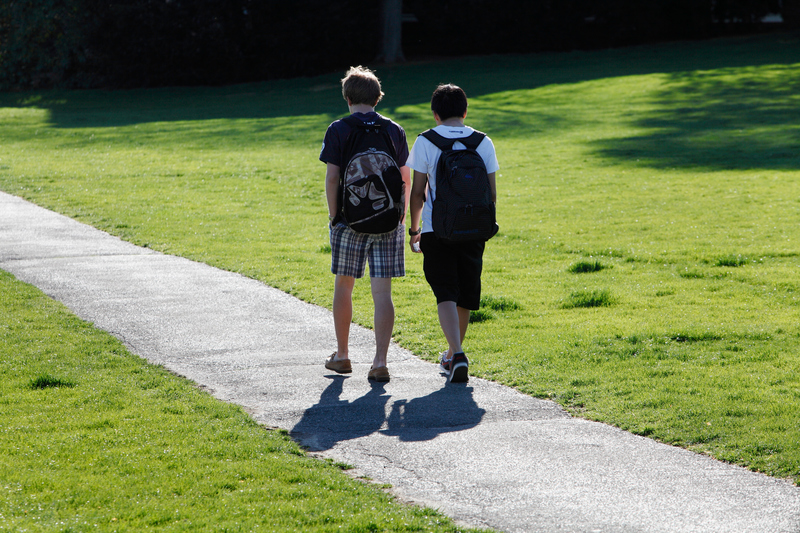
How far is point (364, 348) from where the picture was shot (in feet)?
20.3

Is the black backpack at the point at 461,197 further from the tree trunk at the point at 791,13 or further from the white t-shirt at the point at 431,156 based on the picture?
the tree trunk at the point at 791,13

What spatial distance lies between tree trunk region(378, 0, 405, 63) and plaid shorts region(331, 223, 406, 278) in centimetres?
3071

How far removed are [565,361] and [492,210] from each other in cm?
121

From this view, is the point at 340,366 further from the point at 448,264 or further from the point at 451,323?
the point at 448,264

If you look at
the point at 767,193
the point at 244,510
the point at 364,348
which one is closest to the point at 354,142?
the point at 364,348

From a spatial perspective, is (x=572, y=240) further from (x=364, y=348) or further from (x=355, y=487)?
(x=355, y=487)

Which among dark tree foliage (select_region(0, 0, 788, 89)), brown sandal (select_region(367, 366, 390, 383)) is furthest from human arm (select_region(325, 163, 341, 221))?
dark tree foliage (select_region(0, 0, 788, 89))

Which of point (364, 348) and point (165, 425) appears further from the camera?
point (364, 348)

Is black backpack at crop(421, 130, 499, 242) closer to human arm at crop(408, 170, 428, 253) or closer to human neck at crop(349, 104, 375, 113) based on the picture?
human arm at crop(408, 170, 428, 253)

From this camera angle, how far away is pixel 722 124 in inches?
779

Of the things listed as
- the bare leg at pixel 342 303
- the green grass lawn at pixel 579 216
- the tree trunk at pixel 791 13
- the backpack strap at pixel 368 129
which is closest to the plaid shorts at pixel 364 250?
the bare leg at pixel 342 303

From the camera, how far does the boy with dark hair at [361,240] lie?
524 cm

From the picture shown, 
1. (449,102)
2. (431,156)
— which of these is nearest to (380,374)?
(431,156)

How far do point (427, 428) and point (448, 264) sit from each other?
1.18 m
